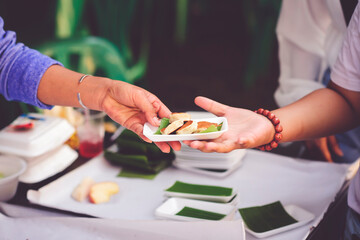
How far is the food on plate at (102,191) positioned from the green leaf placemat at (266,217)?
18.1 inches

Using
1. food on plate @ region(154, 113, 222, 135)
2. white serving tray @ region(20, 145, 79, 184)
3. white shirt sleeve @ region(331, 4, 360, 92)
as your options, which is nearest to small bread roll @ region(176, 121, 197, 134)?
food on plate @ region(154, 113, 222, 135)

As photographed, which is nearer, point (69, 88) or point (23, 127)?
point (69, 88)

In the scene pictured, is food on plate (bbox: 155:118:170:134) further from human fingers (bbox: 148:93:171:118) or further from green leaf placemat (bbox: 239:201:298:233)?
green leaf placemat (bbox: 239:201:298:233)

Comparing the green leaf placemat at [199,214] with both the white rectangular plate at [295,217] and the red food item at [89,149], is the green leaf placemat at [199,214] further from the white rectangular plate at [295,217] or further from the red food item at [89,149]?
the red food item at [89,149]

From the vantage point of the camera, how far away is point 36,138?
1.33m

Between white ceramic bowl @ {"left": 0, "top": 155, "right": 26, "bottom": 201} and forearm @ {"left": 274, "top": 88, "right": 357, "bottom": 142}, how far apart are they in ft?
2.92

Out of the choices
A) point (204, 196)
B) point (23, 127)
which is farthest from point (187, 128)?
point (23, 127)

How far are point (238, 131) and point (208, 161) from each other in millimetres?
363

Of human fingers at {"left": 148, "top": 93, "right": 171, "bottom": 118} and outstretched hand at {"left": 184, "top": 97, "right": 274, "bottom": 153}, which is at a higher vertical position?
human fingers at {"left": 148, "top": 93, "right": 171, "bottom": 118}

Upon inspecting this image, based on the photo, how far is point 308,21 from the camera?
5.56 ft

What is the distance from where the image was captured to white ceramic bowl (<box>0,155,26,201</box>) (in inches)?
46.7

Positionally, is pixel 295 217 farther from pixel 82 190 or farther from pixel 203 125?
pixel 82 190

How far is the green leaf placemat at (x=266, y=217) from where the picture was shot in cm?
108

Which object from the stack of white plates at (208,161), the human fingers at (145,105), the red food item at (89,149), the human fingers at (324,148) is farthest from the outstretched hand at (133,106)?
the human fingers at (324,148)
